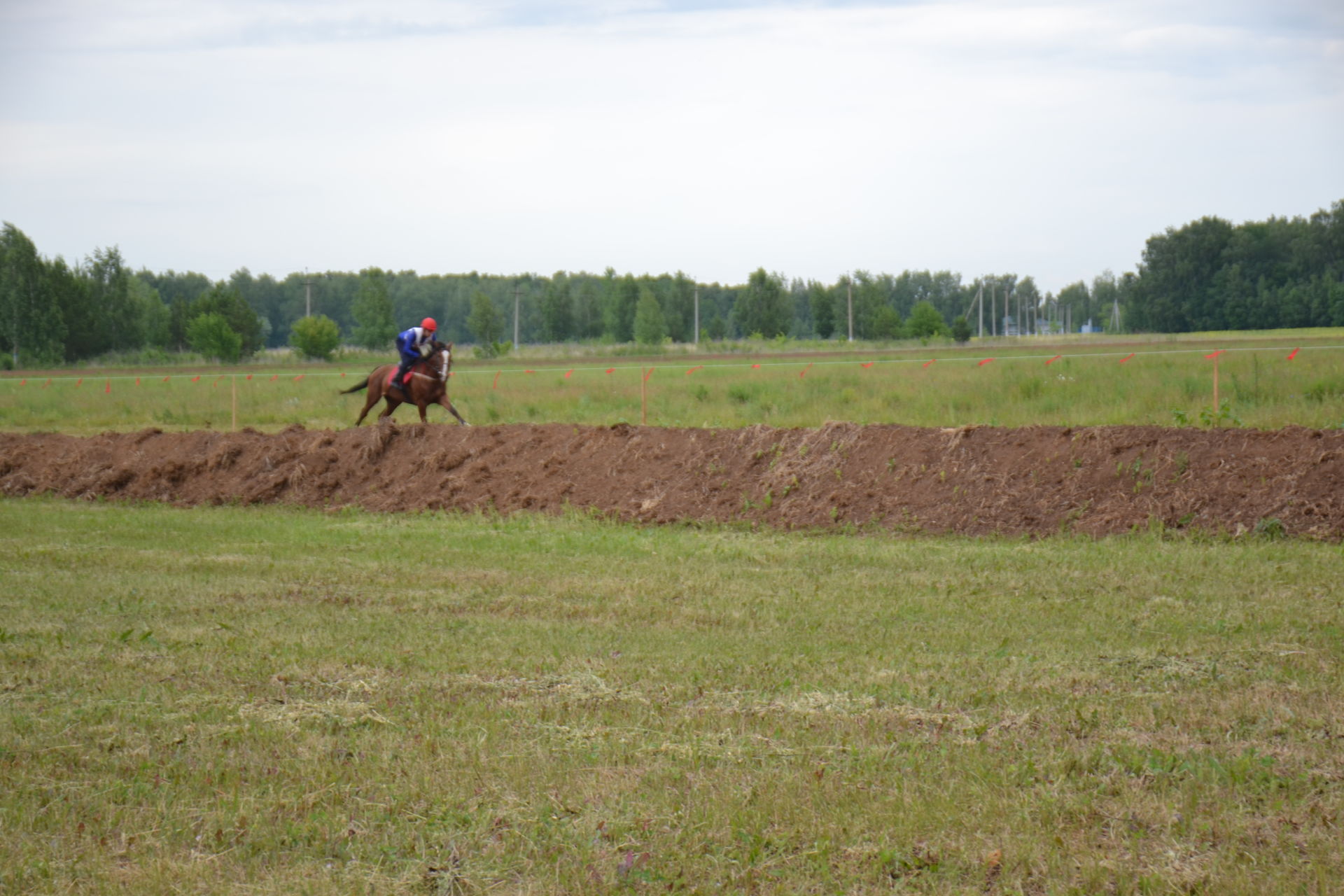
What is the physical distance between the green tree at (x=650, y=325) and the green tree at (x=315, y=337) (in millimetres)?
23161

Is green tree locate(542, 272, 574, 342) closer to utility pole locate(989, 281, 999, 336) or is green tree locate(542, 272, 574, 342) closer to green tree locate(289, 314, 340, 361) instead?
green tree locate(289, 314, 340, 361)

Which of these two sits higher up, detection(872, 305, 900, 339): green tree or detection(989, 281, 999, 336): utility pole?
detection(989, 281, 999, 336): utility pole

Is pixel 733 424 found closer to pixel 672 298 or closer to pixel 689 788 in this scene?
pixel 689 788

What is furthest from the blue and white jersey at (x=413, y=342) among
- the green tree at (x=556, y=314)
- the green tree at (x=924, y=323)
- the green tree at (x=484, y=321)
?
the green tree at (x=556, y=314)

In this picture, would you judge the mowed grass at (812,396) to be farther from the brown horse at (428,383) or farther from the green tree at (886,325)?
the green tree at (886,325)

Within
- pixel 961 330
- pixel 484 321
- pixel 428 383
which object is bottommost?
pixel 428 383

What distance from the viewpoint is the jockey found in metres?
19.4

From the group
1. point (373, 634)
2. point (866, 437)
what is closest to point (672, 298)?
point (866, 437)

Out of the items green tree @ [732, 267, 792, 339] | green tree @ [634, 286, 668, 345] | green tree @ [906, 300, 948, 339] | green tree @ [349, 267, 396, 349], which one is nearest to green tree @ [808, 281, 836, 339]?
green tree @ [732, 267, 792, 339]

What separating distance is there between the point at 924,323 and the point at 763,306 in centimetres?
1307

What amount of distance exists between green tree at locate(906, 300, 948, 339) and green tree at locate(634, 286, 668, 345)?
65.9ft

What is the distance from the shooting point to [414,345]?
19.5 m

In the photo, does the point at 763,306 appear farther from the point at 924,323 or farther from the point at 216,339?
the point at 216,339

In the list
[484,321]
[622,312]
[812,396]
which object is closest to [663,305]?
[622,312]
